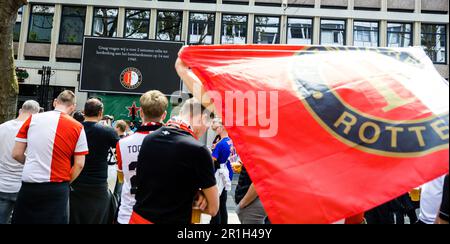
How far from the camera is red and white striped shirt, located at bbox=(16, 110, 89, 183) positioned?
3.66m

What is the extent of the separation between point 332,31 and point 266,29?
427 centimetres

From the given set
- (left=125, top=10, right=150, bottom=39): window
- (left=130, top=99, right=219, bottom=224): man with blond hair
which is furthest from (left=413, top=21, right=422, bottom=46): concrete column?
(left=130, top=99, right=219, bottom=224): man with blond hair

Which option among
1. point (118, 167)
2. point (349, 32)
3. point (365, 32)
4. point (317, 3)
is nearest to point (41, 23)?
point (317, 3)

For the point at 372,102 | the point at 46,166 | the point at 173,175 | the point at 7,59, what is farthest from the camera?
the point at 7,59

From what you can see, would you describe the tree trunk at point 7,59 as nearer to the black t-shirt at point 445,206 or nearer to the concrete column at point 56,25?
the black t-shirt at point 445,206

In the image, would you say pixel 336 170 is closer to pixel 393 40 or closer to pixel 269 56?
pixel 269 56

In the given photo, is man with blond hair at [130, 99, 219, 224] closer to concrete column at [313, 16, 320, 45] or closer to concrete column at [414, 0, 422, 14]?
concrete column at [313, 16, 320, 45]

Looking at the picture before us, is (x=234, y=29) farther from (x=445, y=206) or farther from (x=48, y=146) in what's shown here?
(x=445, y=206)

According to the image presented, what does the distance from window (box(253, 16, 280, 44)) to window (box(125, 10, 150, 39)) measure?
23.1 feet

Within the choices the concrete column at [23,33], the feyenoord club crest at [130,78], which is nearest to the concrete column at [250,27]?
the feyenoord club crest at [130,78]

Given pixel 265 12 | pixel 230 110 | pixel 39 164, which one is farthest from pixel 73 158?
pixel 265 12

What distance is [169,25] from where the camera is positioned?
23.7 metres

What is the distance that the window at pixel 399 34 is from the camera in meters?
23.6
